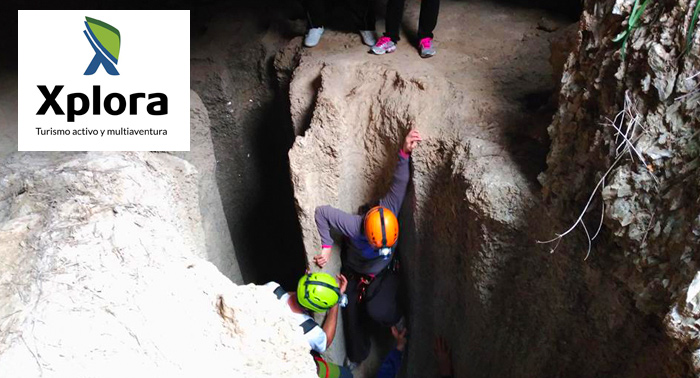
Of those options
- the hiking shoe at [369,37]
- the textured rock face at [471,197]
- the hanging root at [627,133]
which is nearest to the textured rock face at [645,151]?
the hanging root at [627,133]

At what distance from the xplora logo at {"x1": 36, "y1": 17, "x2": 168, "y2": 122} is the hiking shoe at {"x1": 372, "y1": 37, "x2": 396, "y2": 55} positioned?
1765 mm

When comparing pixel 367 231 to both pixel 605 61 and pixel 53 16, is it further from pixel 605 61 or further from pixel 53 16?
pixel 53 16

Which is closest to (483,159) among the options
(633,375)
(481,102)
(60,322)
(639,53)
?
(481,102)

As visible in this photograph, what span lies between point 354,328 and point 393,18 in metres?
2.64

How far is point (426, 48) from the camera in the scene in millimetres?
4176

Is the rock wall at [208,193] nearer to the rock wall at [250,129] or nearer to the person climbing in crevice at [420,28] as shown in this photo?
the rock wall at [250,129]

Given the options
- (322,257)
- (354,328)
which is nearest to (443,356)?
(354,328)

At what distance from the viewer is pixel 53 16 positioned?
359cm

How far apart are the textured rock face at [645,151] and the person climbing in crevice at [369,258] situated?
1.22 meters

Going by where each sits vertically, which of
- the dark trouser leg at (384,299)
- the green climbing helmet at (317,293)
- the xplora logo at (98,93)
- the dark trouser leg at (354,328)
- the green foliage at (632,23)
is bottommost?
the dark trouser leg at (354,328)

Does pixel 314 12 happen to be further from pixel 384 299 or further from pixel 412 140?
pixel 384 299

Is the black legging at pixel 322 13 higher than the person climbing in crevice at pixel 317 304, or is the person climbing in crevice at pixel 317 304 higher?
the black legging at pixel 322 13

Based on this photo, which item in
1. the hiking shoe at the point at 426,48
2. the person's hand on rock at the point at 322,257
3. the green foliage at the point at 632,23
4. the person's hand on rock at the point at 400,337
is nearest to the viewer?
the green foliage at the point at 632,23

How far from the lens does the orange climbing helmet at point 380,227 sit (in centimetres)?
362
